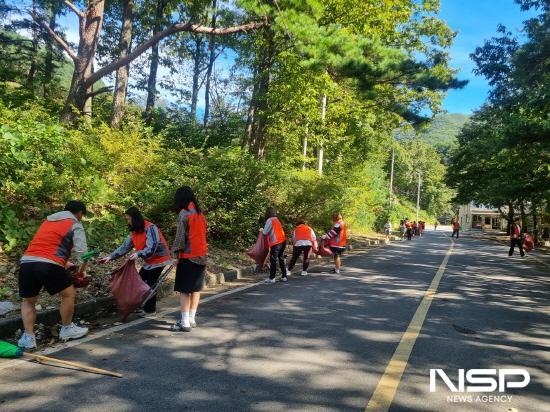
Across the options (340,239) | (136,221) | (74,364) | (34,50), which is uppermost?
(34,50)

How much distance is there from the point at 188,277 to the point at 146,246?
2.52 ft

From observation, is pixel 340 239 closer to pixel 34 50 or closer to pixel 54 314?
pixel 54 314

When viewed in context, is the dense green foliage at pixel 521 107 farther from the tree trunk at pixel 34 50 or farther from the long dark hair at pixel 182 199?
the tree trunk at pixel 34 50

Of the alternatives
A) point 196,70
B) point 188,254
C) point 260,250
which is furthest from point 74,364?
point 196,70

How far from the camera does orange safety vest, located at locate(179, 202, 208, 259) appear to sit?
5.85 m

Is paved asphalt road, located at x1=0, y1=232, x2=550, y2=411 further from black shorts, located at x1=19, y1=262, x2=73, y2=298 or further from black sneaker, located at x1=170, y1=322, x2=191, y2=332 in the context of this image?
black shorts, located at x1=19, y1=262, x2=73, y2=298

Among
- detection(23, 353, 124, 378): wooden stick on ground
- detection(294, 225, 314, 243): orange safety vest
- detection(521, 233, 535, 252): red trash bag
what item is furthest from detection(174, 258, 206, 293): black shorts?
detection(521, 233, 535, 252): red trash bag

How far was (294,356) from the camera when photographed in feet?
15.9

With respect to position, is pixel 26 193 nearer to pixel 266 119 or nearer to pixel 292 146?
pixel 266 119

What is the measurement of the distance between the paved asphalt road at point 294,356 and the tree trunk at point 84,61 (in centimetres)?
763

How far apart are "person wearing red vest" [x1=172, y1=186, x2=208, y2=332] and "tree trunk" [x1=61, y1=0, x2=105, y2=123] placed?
805 cm

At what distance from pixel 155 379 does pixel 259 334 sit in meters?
1.78

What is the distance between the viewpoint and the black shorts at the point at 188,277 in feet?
19.1

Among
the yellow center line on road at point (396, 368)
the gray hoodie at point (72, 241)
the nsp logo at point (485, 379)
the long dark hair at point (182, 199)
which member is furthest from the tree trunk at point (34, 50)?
the nsp logo at point (485, 379)
